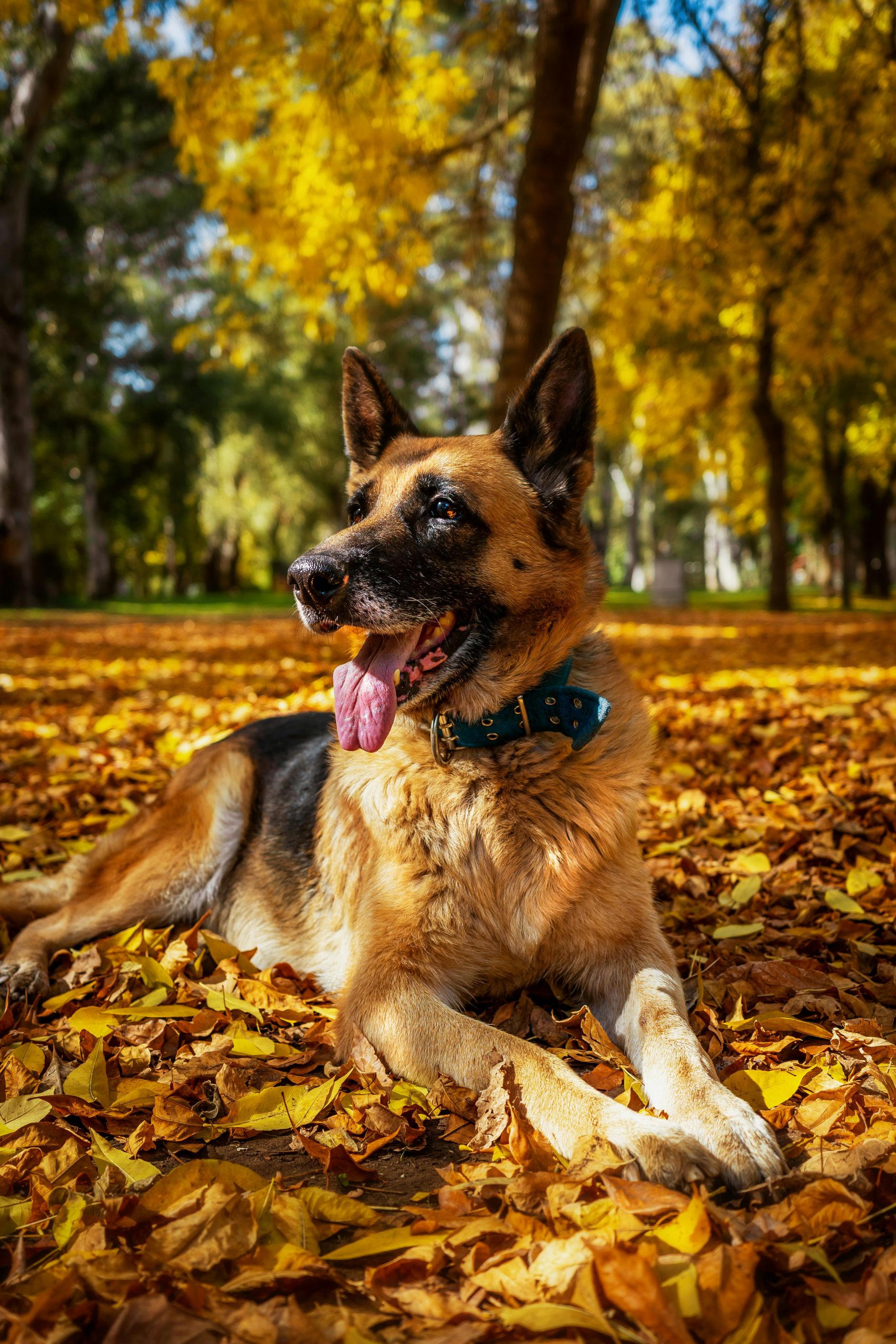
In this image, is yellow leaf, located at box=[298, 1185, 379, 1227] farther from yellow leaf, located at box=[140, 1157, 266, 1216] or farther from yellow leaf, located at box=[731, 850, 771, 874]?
yellow leaf, located at box=[731, 850, 771, 874]

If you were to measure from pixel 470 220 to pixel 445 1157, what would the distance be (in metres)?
11.9

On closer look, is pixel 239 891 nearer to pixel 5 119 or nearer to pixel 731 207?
pixel 731 207

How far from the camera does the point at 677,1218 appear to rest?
1815 millimetres

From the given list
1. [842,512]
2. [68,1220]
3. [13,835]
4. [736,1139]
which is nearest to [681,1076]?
[736,1139]

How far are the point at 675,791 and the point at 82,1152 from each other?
3978mm

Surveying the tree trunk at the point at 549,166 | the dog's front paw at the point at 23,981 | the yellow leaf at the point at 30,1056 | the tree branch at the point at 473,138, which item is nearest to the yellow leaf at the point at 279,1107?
the yellow leaf at the point at 30,1056

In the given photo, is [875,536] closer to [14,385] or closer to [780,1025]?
[14,385]

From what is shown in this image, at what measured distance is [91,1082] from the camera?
2535 mm

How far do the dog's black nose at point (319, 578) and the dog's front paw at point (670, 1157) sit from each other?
67.3 inches

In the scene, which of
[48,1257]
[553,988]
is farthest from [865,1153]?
[48,1257]

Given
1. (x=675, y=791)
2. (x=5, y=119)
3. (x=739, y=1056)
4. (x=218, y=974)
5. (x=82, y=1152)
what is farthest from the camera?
(x=5, y=119)

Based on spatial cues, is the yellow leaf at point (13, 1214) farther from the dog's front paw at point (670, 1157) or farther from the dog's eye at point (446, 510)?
the dog's eye at point (446, 510)

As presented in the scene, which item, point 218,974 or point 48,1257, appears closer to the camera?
point 48,1257

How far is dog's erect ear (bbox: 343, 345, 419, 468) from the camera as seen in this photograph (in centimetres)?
351
